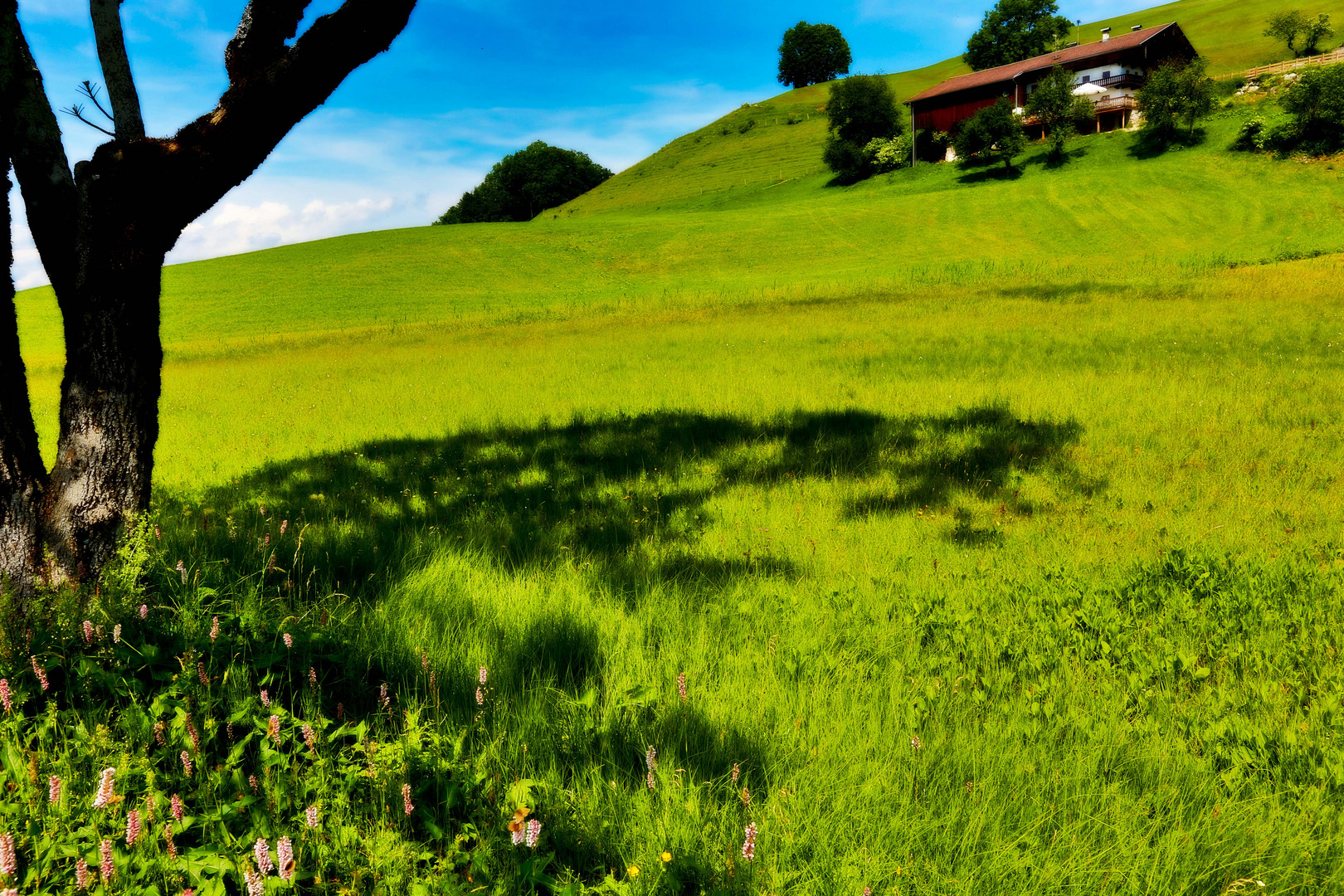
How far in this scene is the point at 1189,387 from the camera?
8.50 m

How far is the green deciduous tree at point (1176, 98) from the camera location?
49625mm

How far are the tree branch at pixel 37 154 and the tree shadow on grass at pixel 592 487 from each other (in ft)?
5.53

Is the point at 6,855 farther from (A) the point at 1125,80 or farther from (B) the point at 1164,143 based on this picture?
(A) the point at 1125,80

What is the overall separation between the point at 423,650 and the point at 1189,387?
942 cm

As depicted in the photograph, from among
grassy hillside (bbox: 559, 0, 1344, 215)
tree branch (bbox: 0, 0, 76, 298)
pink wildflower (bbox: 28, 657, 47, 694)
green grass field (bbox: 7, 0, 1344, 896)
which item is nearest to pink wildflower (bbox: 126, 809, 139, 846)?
green grass field (bbox: 7, 0, 1344, 896)

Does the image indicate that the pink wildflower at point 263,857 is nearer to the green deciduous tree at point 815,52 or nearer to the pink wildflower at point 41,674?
the pink wildflower at point 41,674

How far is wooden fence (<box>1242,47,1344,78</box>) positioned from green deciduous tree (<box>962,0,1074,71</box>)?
122ft

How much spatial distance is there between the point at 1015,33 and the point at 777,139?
41668 millimetres

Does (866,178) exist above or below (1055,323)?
above

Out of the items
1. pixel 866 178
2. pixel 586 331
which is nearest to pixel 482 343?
pixel 586 331

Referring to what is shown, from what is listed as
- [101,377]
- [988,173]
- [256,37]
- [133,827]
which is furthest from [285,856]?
[988,173]

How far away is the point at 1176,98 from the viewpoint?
164 feet

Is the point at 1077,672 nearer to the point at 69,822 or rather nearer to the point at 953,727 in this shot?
the point at 953,727

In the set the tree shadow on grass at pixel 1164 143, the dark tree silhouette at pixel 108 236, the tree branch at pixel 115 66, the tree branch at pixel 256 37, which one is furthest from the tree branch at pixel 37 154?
the tree shadow on grass at pixel 1164 143
